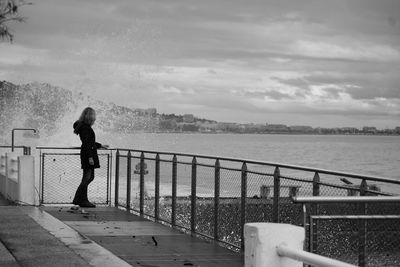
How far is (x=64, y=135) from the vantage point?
67375 millimetres

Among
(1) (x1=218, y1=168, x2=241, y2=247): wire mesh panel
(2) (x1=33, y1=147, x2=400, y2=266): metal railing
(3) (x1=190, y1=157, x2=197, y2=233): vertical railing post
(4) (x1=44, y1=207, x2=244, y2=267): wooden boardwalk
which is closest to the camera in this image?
(2) (x1=33, y1=147, x2=400, y2=266): metal railing

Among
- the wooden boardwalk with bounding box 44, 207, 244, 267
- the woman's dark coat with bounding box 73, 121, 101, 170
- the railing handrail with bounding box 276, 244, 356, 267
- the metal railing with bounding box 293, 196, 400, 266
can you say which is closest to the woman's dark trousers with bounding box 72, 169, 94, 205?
the woman's dark coat with bounding box 73, 121, 101, 170

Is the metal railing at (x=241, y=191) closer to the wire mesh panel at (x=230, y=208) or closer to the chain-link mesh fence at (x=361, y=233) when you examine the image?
the wire mesh panel at (x=230, y=208)

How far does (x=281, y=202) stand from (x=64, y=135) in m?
57.3

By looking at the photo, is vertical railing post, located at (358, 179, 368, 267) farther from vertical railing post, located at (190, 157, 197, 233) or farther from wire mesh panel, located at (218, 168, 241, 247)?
vertical railing post, located at (190, 157, 197, 233)

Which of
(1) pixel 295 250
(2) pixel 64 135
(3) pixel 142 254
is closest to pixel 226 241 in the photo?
(3) pixel 142 254

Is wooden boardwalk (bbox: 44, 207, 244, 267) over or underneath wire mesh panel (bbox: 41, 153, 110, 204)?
underneath

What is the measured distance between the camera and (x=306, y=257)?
198 inches

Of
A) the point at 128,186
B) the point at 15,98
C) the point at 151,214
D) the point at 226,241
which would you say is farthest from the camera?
the point at 15,98

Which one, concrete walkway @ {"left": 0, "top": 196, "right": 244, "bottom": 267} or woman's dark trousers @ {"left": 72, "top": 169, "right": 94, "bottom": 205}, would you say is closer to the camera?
concrete walkway @ {"left": 0, "top": 196, "right": 244, "bottom": 267}

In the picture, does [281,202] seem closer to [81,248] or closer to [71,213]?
[81,248]

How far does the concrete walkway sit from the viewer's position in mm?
10398

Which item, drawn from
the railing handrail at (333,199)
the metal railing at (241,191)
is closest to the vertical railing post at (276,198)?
the metal railing at (241,191)

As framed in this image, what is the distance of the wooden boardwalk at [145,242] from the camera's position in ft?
36.4
